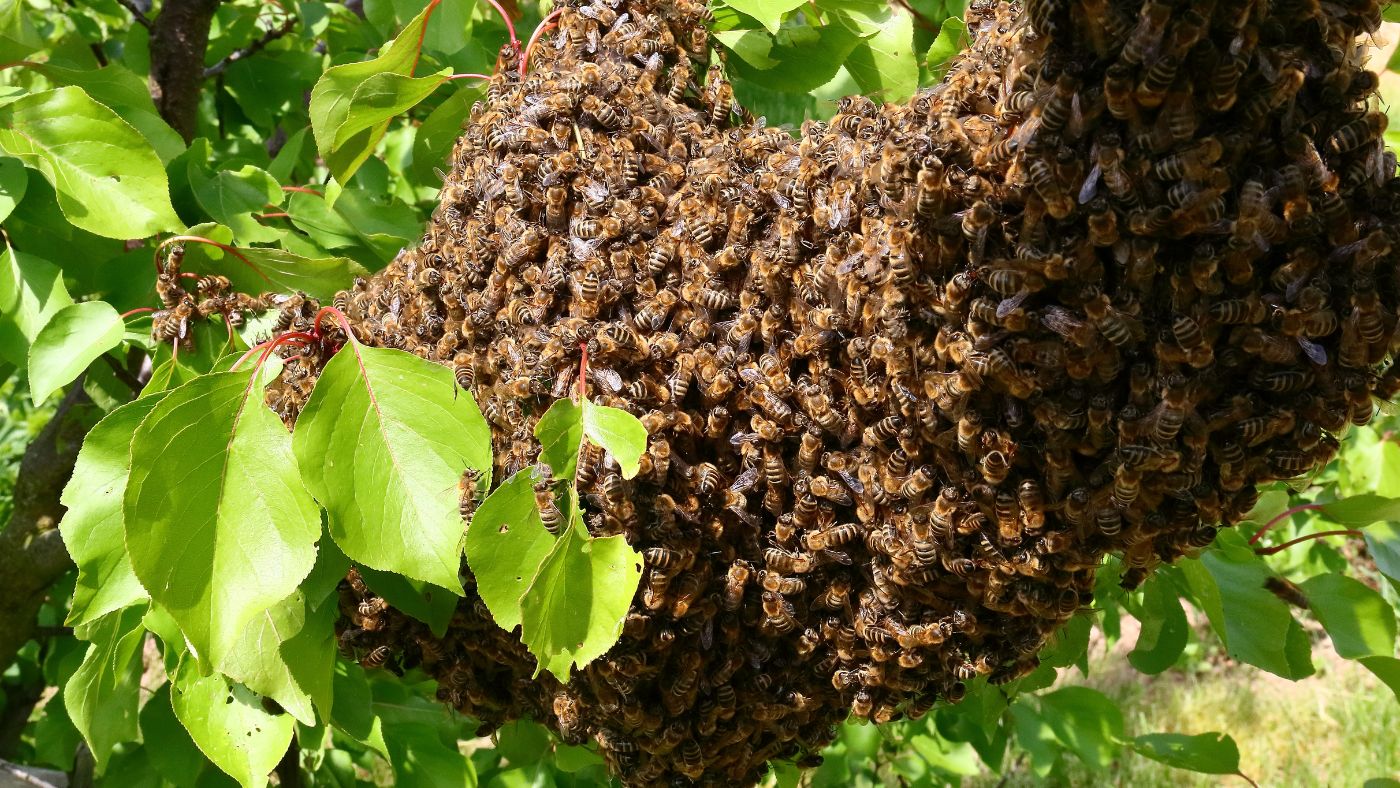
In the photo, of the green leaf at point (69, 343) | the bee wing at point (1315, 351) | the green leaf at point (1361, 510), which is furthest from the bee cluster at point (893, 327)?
the green leaf at point (1361, 510)

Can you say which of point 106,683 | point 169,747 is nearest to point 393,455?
point 106,683

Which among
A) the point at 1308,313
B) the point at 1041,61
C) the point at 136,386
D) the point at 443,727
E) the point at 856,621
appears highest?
the point at 1041,61

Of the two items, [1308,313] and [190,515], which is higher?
[1308,313]

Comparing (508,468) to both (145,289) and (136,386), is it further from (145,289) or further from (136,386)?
(136,386)

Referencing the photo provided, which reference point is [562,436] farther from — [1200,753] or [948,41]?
[1200,753]

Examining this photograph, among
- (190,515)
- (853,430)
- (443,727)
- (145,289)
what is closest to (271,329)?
(190,515)

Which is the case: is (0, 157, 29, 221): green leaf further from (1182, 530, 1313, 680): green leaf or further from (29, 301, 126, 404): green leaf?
(1182, 530, 1313, 680): green leaf

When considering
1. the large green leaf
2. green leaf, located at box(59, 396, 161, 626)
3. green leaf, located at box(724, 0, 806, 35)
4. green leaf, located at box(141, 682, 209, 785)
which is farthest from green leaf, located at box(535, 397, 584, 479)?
green leaf, located at box(141, 682, 209, 785)
